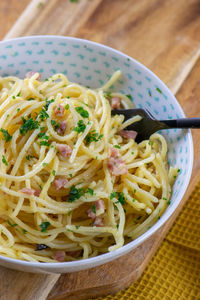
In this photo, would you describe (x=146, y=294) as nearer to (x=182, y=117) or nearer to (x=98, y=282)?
(x=98, y=282)

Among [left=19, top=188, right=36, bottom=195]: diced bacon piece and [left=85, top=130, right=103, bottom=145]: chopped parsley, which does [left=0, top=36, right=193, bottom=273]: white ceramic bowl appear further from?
[left=19, top=188, right=36, bottom=195]: diced bacon piece

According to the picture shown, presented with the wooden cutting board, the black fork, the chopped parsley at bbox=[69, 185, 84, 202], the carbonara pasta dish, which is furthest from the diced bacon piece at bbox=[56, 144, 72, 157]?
the wooden cutting board

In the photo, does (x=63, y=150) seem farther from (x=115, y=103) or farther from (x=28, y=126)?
(x=115, y=103)

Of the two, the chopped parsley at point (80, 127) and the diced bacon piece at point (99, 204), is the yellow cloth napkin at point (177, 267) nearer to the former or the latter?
the diced bacon piece at point (99, 204)

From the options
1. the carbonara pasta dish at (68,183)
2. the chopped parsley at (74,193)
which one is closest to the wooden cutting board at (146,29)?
the carbonara pasta dish at (68,183)

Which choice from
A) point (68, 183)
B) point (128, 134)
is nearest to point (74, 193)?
point (68, 183)

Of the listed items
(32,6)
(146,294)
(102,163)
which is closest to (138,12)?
(32,6)
